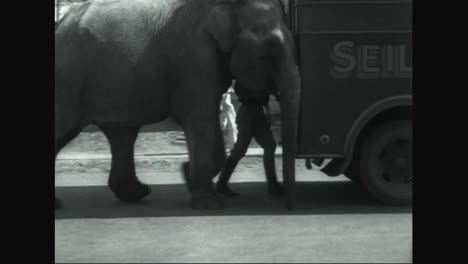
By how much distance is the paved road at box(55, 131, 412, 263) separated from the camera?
7.83m

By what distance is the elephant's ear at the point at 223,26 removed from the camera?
9.75m

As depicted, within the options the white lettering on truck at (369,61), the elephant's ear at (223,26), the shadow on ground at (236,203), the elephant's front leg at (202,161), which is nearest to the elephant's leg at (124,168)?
the shadow on ground at (236,203)

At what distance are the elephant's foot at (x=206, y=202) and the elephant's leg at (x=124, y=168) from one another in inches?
31.1

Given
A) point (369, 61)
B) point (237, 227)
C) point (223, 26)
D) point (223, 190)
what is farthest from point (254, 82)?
point (237, 227)

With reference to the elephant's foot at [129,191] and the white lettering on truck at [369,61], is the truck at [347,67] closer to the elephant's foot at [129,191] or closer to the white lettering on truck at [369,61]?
the white lettering on truck at [369,61]

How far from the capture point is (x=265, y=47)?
31.8 feet

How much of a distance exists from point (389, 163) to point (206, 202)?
1736 mm

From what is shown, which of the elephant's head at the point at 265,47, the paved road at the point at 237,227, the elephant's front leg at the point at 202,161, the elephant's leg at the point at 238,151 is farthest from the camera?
the elephant's leg at the point at 238,151

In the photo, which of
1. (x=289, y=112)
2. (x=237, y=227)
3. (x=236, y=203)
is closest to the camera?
(x=237, y=227)

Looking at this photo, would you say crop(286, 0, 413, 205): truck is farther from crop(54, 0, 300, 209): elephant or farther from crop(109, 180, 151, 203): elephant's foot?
crop(109, 180, 151, 203): elephant's foot

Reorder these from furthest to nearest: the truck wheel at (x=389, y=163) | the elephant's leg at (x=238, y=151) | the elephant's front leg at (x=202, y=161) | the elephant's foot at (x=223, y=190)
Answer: the elephant's foot at (x=223, y=190) < the elephant's leg at (x=238, y=151) < the truck wheel at (x=389, y=163) < the elephant's front leg at (x=202, y=161)

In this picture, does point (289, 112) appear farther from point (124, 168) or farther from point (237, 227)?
point (124, 168)
